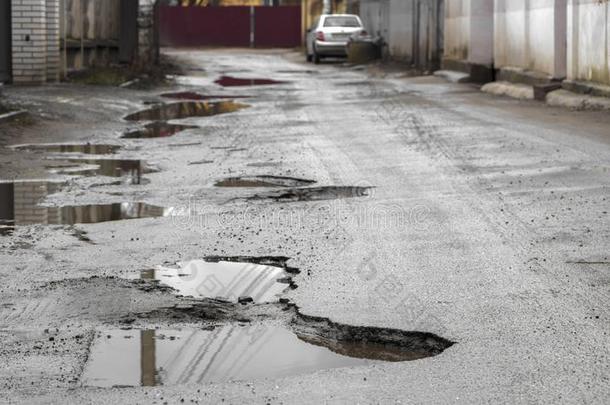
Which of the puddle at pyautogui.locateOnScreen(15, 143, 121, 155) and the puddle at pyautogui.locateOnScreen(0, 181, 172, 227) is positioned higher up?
the puddle at pyautogui.locateOnScreen(15, 143, 121, 155)

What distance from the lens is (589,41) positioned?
19.2 meters

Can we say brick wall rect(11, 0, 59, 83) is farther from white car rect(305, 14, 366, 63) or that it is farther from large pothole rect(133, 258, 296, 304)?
white car rect(305, 14, 366, 63)

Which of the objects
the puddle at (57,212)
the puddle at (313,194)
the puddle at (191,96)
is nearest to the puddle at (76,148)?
the puddle at (57,212)

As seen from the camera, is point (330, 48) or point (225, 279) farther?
point (330, 48)

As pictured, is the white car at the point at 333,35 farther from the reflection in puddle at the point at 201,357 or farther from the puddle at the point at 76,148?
the reflection in puddle at the point at 201,357

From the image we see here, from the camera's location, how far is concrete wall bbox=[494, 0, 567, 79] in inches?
830

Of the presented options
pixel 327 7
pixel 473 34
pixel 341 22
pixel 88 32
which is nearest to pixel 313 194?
pixel 473 34

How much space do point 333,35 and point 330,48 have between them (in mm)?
575

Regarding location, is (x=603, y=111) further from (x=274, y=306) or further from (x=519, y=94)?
(x=274, y=306)

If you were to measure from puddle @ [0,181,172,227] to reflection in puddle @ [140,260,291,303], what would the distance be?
182 centimetres

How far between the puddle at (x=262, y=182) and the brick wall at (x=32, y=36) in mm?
12733

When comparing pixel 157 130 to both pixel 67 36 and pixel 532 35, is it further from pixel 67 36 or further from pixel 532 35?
pixel 67 36

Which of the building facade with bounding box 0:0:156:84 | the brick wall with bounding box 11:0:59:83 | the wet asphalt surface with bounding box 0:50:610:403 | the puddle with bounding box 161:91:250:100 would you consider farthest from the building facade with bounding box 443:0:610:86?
the brick wall with bounding box 11:0:59:83

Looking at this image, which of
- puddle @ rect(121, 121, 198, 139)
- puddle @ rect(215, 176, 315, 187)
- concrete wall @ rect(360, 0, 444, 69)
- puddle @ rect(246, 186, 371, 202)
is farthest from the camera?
concrete wall @ rect(360, 0, 444, 69)
